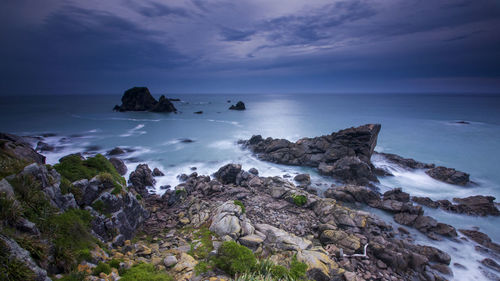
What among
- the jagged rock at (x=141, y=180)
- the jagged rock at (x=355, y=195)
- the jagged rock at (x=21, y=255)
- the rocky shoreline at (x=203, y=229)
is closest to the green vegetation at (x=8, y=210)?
the rocky shoreline at (x=203, y=229)

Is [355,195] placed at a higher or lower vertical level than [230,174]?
lower

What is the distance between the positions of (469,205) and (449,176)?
6.51m

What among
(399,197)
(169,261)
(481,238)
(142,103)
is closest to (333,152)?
(399,197)

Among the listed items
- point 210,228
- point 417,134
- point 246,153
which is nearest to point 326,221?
point 210,228

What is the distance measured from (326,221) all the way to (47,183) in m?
13.5

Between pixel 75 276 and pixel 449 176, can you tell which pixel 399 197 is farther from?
pixel 75 276

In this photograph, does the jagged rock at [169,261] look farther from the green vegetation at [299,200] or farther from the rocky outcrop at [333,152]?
the rocky outcrop at [333,152]

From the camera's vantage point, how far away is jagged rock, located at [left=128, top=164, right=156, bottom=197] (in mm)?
18291

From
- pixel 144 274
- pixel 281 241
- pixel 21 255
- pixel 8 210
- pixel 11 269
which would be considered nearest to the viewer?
pixel 11 269

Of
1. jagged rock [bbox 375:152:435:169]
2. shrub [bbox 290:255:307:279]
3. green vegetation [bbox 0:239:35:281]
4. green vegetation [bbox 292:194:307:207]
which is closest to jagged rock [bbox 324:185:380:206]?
green vegetation [bbox 292:194:307:207]

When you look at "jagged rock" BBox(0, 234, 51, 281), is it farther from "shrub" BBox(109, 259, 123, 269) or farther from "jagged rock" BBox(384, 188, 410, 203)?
"jagged rock" BBox(384, 188, 410, 203)

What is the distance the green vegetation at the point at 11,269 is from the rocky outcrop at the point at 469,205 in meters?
23.8

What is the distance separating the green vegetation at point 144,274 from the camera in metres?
6.04

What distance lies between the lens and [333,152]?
89.5ft
